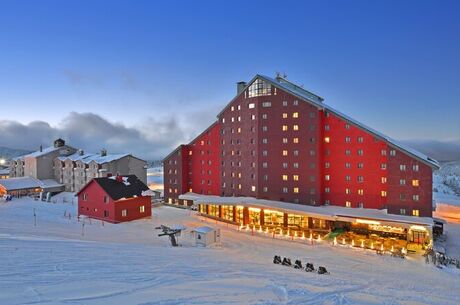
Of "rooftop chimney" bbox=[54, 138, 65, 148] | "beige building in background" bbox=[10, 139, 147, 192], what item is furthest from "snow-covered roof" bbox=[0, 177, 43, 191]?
"rooftop chimney" bbox=[54, 138, 65, 148]

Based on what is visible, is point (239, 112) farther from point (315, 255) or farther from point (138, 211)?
point (315, 255)

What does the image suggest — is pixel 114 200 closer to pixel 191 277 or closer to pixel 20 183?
pixel 191 277

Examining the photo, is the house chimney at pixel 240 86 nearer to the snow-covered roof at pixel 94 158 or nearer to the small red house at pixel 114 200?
the small red house at pixel 114 200

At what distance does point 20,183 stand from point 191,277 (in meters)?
61.2

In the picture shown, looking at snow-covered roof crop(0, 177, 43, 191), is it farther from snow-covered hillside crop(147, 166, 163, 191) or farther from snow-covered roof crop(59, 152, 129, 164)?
snow-covered hillside crop(147, 166, 163, 191)

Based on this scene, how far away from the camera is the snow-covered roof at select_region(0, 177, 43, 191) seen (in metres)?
57.6

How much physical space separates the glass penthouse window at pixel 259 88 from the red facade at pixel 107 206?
22180 millimetres

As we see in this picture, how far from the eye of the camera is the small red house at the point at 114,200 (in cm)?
3791

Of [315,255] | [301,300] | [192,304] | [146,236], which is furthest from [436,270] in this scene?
[146,236]

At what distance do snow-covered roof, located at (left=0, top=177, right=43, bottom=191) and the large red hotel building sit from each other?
32035 millimetres

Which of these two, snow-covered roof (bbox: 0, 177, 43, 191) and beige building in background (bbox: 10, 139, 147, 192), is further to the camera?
beige building in background (bbox: 10, 139, 147, 192)

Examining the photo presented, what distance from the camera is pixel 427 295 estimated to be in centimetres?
1633

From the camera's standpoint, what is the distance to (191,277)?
14.5 metres

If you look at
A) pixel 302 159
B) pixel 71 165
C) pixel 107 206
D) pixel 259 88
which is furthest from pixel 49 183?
pixel 302 159
